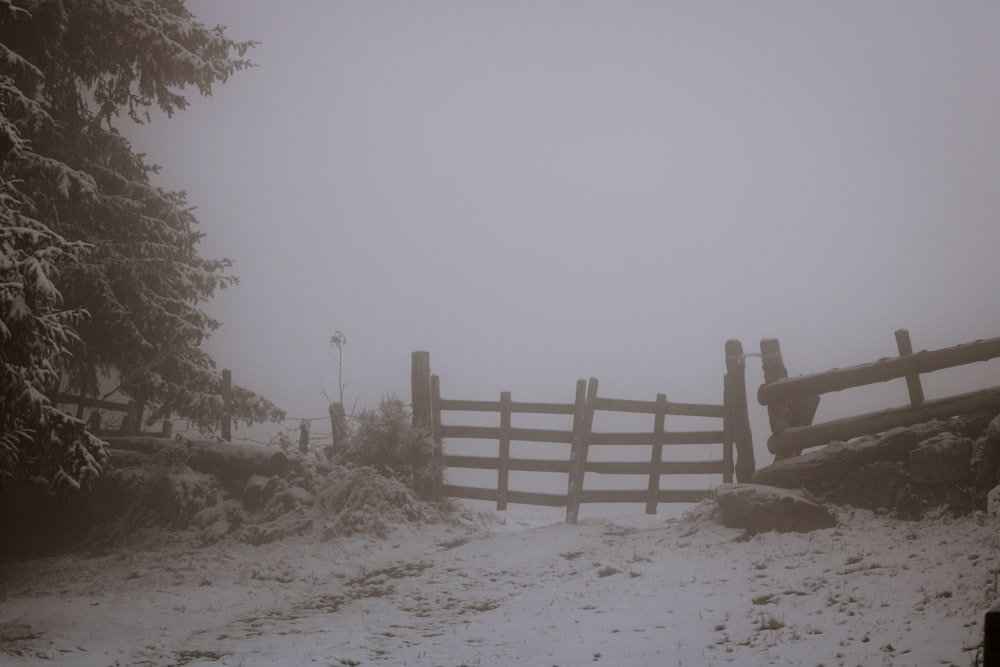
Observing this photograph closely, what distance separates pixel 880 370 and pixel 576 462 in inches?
239

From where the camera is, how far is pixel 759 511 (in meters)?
9.40

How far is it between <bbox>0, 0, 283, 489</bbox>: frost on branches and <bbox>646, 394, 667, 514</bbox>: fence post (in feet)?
30.8

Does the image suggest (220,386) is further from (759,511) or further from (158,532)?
(759,511)

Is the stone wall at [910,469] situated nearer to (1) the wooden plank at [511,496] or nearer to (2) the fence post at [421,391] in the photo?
(1) the wooden plank at [511,496]

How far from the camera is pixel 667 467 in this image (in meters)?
13.1

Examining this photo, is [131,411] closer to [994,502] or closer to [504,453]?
[504,453]

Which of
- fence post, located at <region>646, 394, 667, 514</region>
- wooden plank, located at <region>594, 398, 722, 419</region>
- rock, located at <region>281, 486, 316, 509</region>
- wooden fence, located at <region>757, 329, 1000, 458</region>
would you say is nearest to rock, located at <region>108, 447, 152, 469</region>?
rock, located at <region>281, 486, 316, 509</region>

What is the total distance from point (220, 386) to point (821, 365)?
87268mm

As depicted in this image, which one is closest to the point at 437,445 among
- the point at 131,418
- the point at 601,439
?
the point at 601,439

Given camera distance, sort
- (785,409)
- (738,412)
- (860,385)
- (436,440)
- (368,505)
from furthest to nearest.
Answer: (436,440), (368,505), (738,412), (785,409), (860,385)

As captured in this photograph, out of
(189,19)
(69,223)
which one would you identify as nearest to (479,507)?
(69,223)

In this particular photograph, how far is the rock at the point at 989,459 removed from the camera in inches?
317

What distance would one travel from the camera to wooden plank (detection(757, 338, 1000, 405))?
30.9 ft

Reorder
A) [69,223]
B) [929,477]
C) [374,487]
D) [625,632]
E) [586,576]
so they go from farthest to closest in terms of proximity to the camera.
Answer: [374,487] → [69,223] → [586,576] → [929,477] → [625,632]
